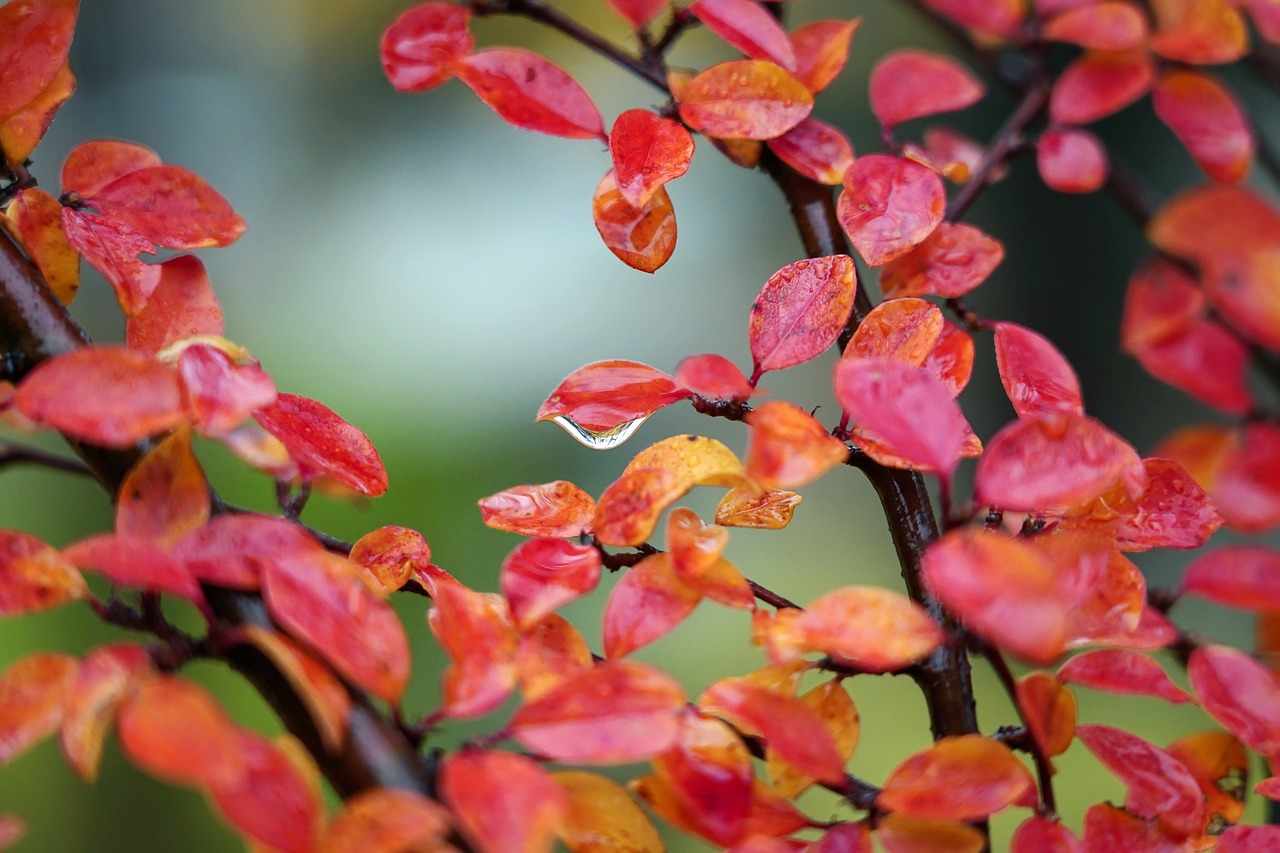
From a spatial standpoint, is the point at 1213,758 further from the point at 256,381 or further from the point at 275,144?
the point at 275,144

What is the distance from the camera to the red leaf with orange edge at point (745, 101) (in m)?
0.28

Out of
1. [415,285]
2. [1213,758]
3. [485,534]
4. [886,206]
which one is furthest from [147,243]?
[415,285]

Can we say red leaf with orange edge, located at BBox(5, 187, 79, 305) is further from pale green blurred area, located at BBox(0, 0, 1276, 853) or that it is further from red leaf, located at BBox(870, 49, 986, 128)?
pale green blurred area, located at BBox(0, 0, 1276, 853)

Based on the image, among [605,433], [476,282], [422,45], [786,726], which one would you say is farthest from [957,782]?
[476,282]

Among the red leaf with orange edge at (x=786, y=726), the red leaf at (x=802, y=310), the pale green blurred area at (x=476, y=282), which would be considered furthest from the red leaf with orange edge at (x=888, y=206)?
the pale green blurred area at (x=476, y=282)

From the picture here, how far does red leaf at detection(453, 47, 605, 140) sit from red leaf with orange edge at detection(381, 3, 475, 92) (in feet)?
0.05

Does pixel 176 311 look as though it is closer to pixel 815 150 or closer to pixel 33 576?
pixel 33 576

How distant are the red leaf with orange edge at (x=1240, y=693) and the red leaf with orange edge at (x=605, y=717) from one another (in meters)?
0.14

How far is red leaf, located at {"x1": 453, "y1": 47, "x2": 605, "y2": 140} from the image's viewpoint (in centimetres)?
28

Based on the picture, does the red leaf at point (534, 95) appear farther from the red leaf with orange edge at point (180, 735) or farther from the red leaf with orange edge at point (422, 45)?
the red leaf with orange edge at point (180, 735)

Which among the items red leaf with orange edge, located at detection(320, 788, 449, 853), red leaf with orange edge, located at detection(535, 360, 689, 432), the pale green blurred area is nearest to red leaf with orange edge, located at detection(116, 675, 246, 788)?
red leaf with orange edge, located at detection(320, 788, 449, 853)

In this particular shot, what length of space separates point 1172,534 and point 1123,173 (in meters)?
Answer: 0.11

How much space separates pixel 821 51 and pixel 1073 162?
0.08m

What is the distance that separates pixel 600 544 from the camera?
0.88 ft
